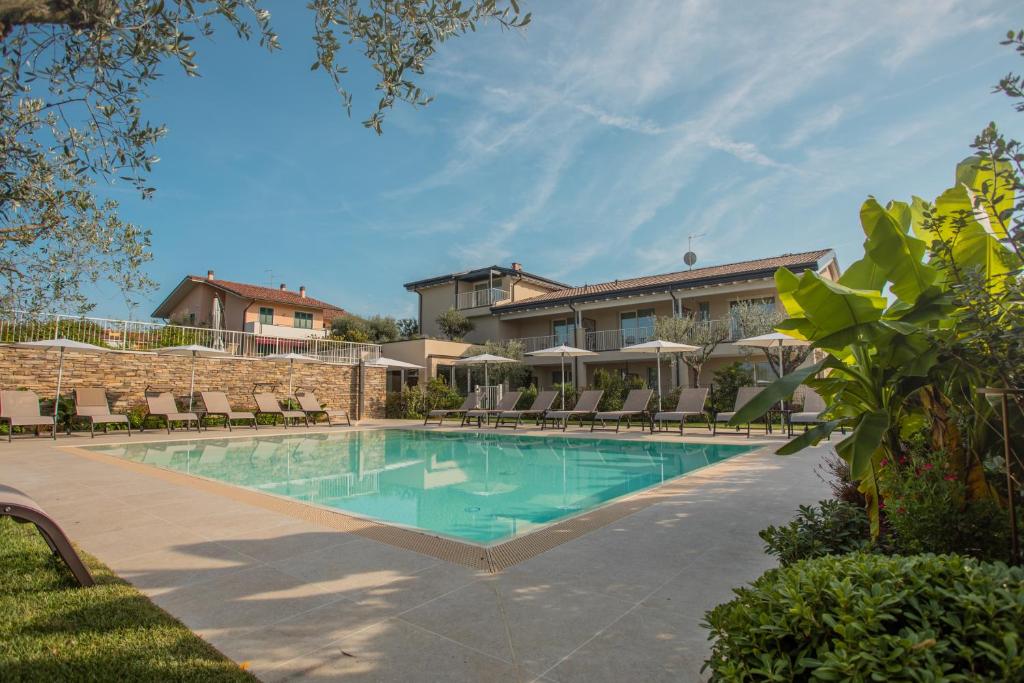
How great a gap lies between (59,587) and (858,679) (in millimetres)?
4157

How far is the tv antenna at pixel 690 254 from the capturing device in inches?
1092

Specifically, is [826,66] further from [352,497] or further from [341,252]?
[341,252]

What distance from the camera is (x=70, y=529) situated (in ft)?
15.4

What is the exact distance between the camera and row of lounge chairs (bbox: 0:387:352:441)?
1317cm

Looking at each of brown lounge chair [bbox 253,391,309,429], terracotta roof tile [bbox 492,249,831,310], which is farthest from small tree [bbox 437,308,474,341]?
brown lounge chair [bbox 253,391,309,429]

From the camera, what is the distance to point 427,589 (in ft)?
10.8

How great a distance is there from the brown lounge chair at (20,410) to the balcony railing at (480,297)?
799 inches

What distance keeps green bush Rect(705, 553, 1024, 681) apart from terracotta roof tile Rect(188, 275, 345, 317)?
37.9m

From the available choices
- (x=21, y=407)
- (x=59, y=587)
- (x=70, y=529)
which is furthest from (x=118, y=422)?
(x=59, y=587)

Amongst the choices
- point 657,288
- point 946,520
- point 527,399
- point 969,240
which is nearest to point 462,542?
point 946,520

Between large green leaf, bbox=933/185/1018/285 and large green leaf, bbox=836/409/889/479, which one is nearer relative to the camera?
large green leaf, bbox=836/409/889/479

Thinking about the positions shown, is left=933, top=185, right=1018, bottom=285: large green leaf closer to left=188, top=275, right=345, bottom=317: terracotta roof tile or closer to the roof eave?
the roof eave

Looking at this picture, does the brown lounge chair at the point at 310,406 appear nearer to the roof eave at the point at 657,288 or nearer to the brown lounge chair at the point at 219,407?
the brown lounge chair at the point at 219,407

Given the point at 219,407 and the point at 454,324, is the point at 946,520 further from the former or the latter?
the point at 454,324
